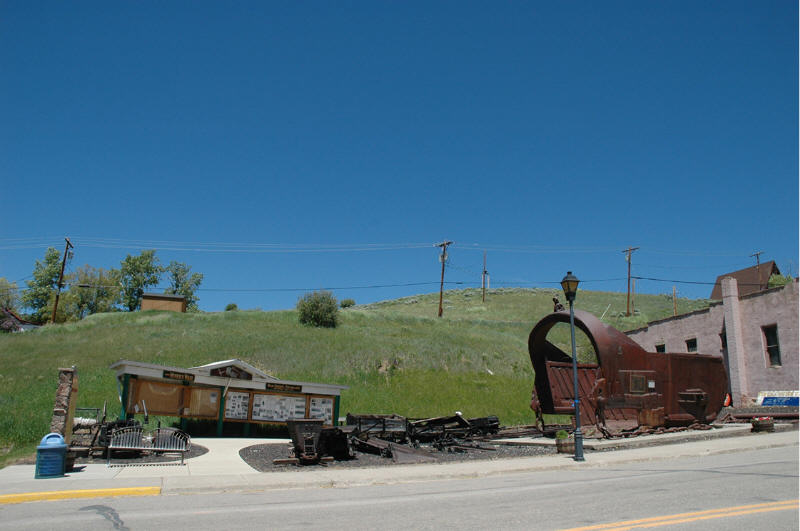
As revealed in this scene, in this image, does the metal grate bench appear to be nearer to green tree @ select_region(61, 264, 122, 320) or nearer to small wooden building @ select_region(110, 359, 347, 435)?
small wooden building @ select_region(110, 359, 347, 435)

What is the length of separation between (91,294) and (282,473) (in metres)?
81.4

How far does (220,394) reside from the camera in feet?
71.7

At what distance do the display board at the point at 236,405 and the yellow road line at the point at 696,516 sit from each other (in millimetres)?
18140

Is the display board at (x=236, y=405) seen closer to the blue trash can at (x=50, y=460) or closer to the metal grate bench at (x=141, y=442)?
the metal grate bench at (x=141, y=442)

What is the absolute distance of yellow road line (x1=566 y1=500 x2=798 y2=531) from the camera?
20.8ft

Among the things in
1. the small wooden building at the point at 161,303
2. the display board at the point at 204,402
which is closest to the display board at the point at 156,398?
the display board at the point at 204,402

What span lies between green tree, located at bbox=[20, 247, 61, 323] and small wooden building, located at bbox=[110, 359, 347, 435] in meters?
71.1

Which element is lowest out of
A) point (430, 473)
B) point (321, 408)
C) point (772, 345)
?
point (430, 473)

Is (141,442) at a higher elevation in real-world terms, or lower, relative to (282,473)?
higher

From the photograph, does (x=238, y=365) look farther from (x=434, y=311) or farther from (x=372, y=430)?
(x=434, y=311)

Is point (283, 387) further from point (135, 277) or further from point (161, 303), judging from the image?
point (135, 277)

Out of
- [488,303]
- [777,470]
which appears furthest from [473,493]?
[488,303]

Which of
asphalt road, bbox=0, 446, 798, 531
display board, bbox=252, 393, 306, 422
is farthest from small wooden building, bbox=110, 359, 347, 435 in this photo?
asphalt road, bbox=0, 446, 798, 531

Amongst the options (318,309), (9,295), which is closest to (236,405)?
(318,309)
